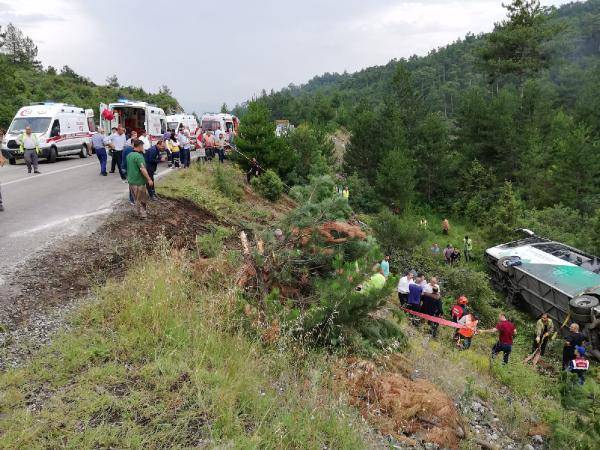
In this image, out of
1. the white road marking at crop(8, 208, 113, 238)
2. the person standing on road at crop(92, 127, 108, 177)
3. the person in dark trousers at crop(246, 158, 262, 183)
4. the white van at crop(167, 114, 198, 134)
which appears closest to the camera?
the white road marking at crop(8, 208, 113, 238)

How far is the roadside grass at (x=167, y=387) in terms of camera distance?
3439 mm

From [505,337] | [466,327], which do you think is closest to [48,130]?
[466,327]

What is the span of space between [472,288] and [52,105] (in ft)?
63.5

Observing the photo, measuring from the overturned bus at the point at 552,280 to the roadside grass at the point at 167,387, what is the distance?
35.8 ft

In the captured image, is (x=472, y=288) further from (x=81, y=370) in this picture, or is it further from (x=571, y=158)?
(x=571, y=158)

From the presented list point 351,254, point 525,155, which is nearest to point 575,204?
point 525,155

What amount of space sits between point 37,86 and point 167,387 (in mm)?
50250

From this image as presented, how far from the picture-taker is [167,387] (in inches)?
156

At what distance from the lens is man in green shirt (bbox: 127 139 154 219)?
9.05m

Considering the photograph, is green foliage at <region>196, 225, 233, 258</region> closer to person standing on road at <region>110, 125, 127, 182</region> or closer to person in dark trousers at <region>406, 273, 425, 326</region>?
person in dark trousers at <region>406, 273, 425, 326</region>

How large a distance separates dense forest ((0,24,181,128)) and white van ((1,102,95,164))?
12.1 meters

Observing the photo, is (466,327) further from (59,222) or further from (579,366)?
(59,222)

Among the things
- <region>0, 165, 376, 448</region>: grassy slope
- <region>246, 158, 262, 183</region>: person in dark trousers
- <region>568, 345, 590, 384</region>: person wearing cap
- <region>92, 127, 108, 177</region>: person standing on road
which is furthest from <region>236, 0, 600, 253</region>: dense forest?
<region>0, 165, 376, 448</region>: grassy slope

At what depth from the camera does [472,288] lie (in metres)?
16.3
